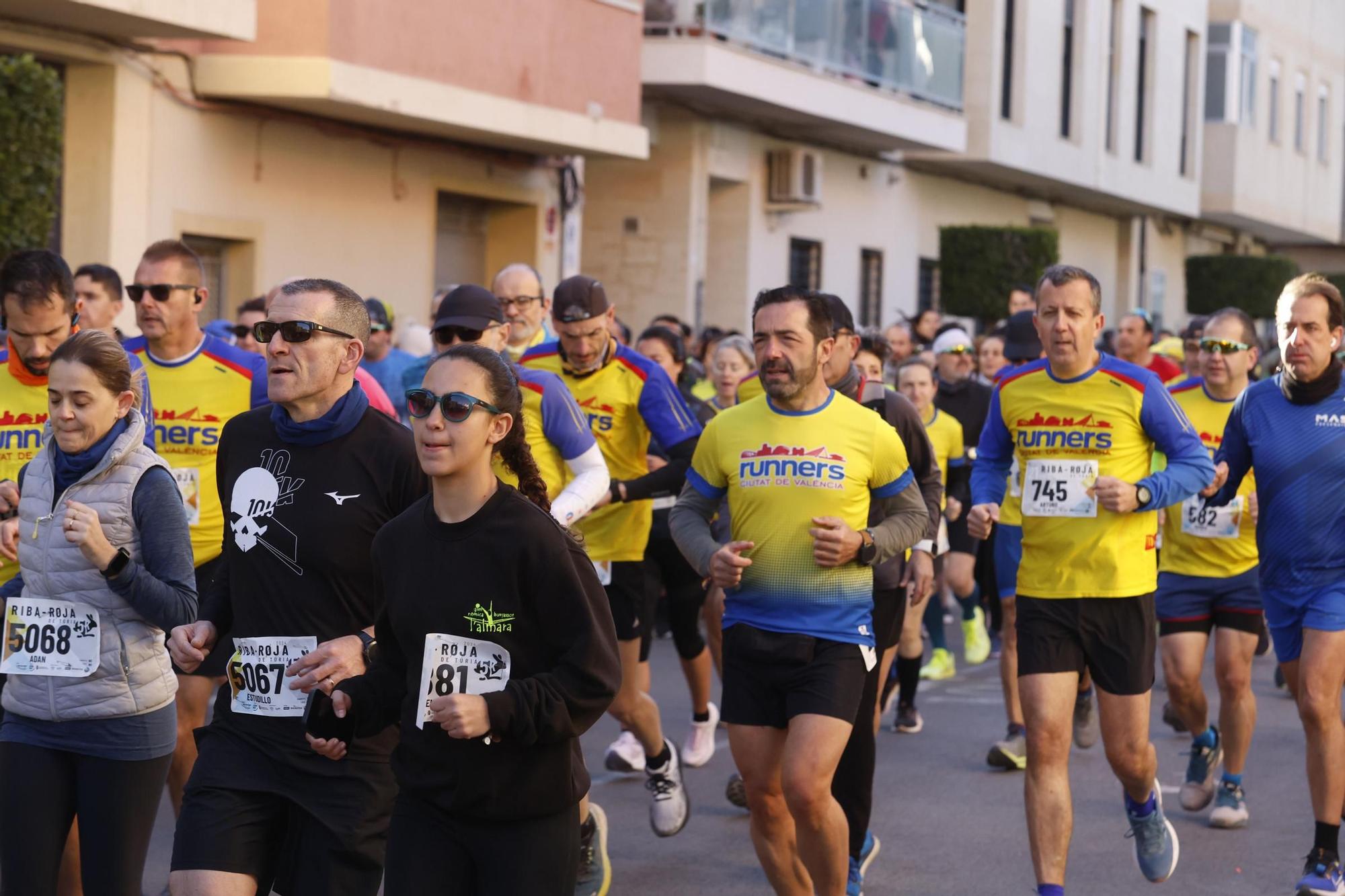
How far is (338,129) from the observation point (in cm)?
1814

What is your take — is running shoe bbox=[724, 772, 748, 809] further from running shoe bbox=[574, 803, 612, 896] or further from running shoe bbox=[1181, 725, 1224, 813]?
running shoe bbox=[1181, 725, 1224, 813]

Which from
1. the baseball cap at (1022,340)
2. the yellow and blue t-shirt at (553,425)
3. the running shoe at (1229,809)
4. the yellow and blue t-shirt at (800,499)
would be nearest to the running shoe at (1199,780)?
the running shoe at (1229,809)

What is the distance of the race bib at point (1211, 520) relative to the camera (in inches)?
357

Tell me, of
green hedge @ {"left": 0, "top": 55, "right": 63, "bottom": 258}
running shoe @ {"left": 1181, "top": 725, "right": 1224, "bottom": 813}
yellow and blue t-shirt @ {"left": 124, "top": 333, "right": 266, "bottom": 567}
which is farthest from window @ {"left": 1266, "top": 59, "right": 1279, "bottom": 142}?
yellow and blue t-shirt @ {"left": 124, "top": 333, "right": 266, "bottom": 567}

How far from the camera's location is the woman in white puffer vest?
5285 mm

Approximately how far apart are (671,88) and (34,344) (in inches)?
630

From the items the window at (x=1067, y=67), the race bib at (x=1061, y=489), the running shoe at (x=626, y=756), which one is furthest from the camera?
the window at (x=1067, y=67)

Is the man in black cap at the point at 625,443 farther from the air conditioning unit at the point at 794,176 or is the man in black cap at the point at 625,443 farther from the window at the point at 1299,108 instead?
the window at the point at 1299,108

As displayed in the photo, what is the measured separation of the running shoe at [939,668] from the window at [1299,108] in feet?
122

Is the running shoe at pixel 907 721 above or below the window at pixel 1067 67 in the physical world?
below

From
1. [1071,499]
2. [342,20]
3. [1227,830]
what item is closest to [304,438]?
[1071,499]

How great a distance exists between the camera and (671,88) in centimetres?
2212

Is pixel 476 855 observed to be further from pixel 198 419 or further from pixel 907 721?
pixel 907 721

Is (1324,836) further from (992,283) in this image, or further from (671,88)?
(992,283)
